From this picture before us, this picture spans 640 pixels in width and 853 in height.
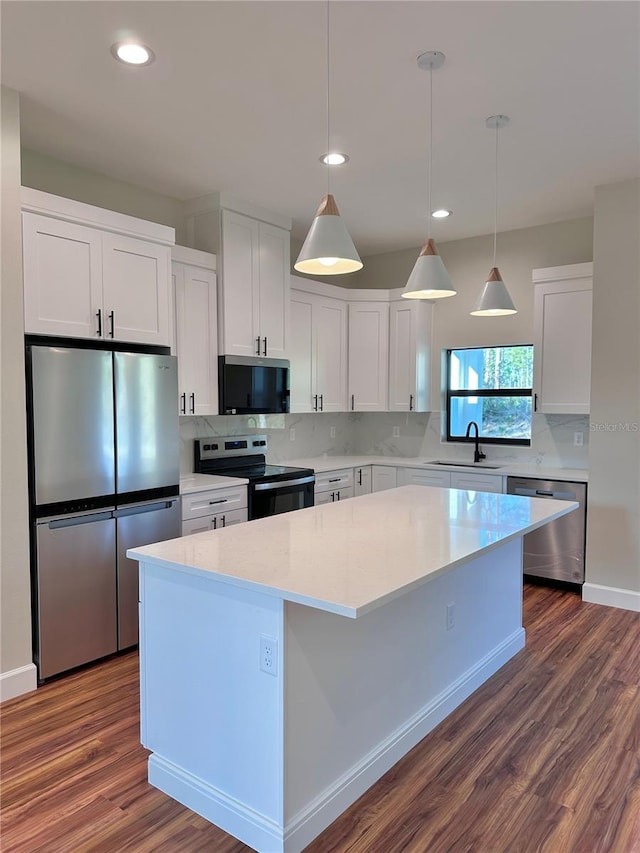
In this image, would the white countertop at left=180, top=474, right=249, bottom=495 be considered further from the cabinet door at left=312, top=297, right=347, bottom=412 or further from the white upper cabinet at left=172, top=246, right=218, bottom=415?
the cabinet door at left=312, top=297, right=347, bottom=412

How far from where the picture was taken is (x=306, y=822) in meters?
1.85

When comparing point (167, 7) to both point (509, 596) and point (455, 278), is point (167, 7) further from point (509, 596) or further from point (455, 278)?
point (455, 278)

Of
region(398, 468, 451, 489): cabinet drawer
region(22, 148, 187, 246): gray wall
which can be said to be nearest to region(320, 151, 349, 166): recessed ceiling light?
region(22, 148, 187, 246): gray wall

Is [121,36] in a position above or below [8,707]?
above

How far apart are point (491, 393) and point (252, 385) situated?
225 centimetres

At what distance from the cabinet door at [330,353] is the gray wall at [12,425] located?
2.70 metres

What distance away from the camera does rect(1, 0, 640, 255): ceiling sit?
2148 millimetres

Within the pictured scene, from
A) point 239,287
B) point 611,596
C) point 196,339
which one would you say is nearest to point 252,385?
point 196,339

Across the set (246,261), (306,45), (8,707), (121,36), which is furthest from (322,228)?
(8,707)

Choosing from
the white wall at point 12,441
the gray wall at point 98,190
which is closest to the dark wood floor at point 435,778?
the white wall at point 12,441

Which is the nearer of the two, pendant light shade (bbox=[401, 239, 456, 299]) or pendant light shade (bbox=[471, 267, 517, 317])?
pendant light shade (bbox=[401, 239, 456, 299])

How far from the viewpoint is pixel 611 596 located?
4.00 m

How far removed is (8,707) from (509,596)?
260cm

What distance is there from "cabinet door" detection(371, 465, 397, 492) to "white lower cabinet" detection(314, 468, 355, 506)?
11.2 inches
